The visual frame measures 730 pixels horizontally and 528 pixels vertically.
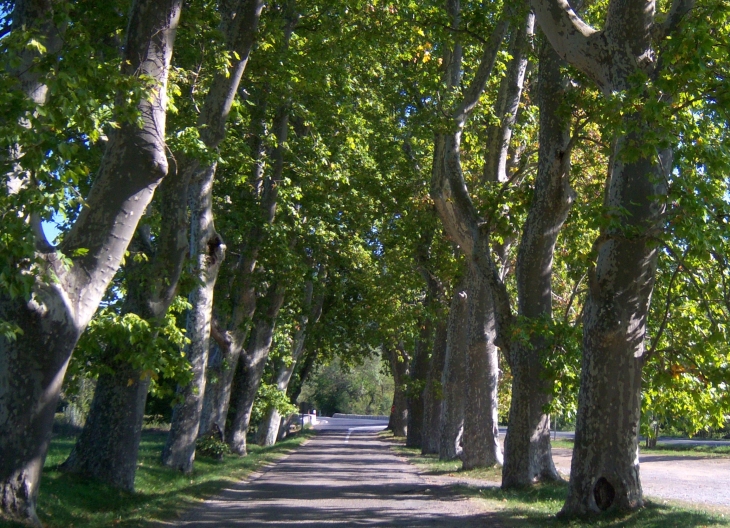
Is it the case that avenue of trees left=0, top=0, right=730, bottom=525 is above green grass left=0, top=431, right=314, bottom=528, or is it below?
above

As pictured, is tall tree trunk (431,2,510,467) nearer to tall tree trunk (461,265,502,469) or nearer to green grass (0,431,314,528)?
tall tree trunk (461,265,502,469)

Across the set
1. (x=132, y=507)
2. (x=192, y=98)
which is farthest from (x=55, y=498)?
(x=192, y=98)

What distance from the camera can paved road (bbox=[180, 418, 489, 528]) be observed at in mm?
11953

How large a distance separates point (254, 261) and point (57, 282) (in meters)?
15.1

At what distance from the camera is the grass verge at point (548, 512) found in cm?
1029

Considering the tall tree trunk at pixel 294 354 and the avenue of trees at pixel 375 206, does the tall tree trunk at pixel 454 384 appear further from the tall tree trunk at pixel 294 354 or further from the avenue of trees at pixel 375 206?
the tall tree trunk at pixel 294 354

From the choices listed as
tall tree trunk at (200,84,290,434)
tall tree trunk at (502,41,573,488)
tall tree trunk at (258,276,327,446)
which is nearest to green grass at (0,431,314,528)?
tall tree trunk at (502,41,573,488)

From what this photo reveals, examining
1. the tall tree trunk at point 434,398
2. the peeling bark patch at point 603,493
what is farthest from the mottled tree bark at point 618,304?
the tall tree trunk at point 434,398

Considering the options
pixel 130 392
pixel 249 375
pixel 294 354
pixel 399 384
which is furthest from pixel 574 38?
pixel 399 384

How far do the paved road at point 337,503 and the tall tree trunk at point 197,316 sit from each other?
5.37 ft

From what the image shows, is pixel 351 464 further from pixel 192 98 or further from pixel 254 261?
pixel 192 98

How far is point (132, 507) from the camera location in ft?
39.7

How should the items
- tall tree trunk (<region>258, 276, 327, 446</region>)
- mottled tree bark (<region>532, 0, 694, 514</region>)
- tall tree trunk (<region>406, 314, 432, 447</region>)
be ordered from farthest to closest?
1. tall tree trunk (<region>406, 314, 432, 447</region>)
2. tall tree trunk (<region>258, 276, 327, 446</region>)
3. mottled tree bark (<region>532, 0, 694, 514</region>)

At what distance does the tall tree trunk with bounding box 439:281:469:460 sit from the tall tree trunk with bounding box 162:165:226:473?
869cm
